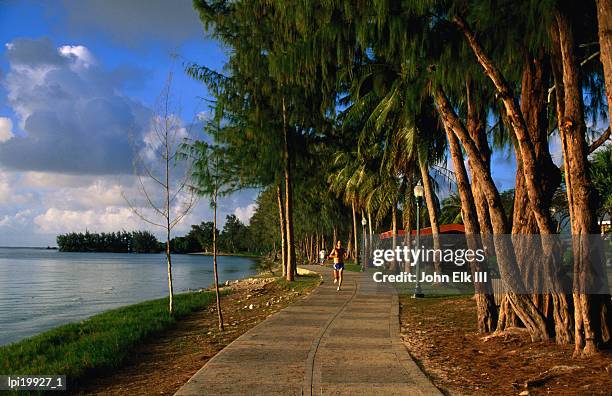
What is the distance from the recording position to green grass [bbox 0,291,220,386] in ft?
27.6

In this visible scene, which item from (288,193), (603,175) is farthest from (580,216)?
(288,193)

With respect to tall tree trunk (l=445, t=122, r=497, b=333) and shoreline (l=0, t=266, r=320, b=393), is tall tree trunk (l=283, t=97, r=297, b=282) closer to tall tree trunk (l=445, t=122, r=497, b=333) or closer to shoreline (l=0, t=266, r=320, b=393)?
shoreline (l=0, t=266, r=320, b=393)

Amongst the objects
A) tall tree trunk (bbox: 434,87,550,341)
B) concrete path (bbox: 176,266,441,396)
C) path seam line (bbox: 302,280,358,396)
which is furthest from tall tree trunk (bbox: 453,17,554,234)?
path seam line (bbox: 302,280,358,396)

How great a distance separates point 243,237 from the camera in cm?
14200

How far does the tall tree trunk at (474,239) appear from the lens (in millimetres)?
9547

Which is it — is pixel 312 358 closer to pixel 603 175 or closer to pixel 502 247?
pixel 502 247

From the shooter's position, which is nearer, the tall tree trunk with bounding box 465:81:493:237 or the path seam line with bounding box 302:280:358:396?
the path seam line with bounding box 302:280:358:396

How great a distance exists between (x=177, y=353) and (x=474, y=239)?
613 cm

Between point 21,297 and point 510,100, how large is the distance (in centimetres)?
2716

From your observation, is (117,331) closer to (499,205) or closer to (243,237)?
(499,205)

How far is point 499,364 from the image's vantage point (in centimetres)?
722

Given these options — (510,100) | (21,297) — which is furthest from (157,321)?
(21,297)

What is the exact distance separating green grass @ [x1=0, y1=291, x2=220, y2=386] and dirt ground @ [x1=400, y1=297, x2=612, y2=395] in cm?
507

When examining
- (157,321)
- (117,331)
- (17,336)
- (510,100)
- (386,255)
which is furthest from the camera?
(386,255)
